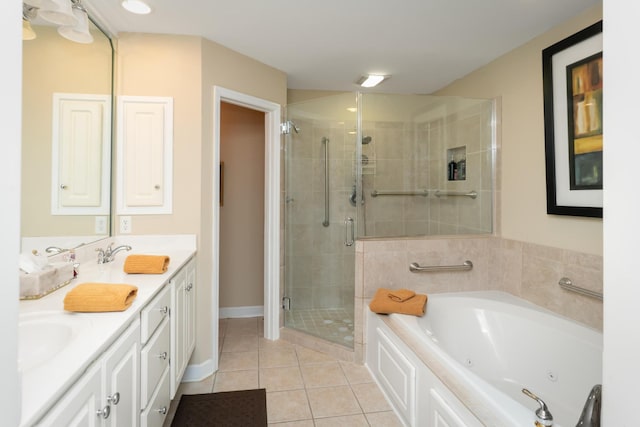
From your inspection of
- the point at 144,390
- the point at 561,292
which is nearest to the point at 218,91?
the point at 144,390

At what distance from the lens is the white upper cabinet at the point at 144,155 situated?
2273 millimetres

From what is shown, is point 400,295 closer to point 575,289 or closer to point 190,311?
point 575,289

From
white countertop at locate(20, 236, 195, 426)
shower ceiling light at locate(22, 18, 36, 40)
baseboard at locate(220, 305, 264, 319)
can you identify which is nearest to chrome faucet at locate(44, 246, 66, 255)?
white countertop at locate(20, 236, 195, 426)

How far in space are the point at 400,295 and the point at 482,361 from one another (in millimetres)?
625

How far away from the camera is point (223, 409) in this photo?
202cm

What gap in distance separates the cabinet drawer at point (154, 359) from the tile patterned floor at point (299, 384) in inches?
21.7

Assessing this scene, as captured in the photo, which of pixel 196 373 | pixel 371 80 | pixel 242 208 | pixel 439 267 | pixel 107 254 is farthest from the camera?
pixel 242 208

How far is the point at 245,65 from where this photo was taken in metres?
2.65

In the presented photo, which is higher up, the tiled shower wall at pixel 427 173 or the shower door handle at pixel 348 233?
the tiled shower wall at pixel 427 173

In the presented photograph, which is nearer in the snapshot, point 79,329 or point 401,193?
point 79,329

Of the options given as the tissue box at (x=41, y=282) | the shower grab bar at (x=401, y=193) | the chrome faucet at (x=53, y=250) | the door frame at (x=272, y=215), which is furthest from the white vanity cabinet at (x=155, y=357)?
the shower grab bar at (x=401, y=193)

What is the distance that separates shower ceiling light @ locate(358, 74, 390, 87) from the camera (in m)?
3.13

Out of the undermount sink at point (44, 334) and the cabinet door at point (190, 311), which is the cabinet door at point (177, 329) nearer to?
the cabinet door at point (190, 311)

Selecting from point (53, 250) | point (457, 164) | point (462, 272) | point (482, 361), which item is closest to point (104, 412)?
point (53, 250)
